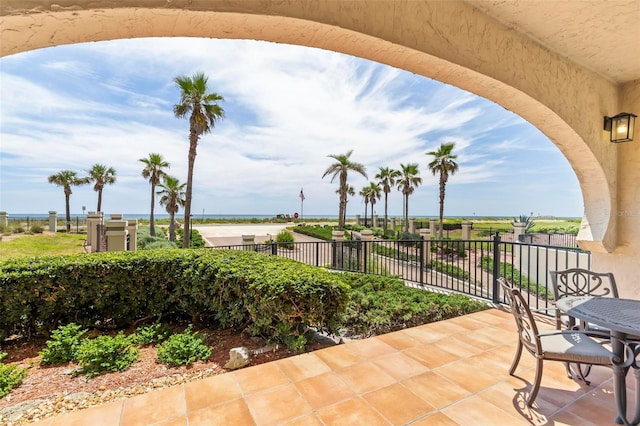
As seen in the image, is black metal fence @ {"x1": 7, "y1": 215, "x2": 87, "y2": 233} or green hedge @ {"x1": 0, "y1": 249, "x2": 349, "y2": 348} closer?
green hedge @ {"x1": 0, "y1": 249, "x2": 349, "y2": 348}

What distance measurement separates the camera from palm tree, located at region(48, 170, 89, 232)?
2189cm

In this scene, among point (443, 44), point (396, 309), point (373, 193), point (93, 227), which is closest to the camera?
point (443, 44)

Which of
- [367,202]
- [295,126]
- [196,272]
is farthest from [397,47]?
[367,202]

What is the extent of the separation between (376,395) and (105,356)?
2.51m

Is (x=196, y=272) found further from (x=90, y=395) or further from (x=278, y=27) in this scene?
(x=278, y=27)

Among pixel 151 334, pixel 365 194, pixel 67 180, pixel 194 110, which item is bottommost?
pixel 151 334

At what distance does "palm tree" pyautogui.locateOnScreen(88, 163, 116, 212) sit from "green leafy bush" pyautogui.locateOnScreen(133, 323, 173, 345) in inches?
935

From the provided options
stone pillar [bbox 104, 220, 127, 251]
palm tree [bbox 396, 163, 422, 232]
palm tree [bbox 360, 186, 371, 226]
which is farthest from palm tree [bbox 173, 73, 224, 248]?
palm tree [bbox 360, 186, 371, 226]

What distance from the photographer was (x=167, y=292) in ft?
11.8

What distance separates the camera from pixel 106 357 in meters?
2.52

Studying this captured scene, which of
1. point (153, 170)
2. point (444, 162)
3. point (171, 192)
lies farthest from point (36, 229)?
point (444, 162)

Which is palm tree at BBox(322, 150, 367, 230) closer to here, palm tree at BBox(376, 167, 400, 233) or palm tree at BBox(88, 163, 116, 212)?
palm tree at BBox(376, 167, 400, 233)

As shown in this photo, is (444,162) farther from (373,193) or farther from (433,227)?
(373,193)

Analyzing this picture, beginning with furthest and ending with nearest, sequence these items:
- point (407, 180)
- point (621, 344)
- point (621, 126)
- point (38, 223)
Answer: point (407, 180)
point (38, 223)
point (621, 126)
point (621, 344)
